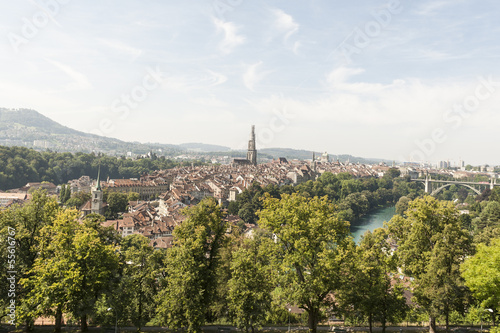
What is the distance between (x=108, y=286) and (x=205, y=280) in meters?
3.63

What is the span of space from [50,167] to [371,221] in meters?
82.2

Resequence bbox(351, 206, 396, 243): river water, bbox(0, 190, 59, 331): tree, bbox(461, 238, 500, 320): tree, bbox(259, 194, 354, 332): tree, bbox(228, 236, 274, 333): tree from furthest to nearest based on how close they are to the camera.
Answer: bbox(351, 206, 396, 243): river water < bbox(228, 236, 274, 333): tree < bbox(0, 190, 59, 331): tree < bbox(259, 194, 354, 332): tree < bbox(461, 238, 500, 320): tree

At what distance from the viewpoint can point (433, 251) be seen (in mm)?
12945

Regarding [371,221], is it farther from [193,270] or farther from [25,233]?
[25,233]

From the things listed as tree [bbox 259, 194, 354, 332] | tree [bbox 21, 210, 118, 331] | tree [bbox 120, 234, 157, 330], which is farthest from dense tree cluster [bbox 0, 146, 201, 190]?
tree [bbox 259, 194, 354, 332]

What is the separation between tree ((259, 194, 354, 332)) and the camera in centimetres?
1215

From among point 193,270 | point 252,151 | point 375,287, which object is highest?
point 252,151

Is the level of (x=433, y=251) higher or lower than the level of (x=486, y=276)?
higher

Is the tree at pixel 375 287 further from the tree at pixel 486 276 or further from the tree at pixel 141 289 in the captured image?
the tree at pixel 141 289

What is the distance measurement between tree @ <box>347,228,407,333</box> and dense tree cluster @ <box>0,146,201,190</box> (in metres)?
62.2

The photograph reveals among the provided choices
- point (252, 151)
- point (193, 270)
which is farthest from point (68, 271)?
point (252, 151)

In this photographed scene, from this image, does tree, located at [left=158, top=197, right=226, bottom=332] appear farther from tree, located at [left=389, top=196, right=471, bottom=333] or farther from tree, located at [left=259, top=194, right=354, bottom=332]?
tree, located at [left=389, top=196, right=471, bottom=333]

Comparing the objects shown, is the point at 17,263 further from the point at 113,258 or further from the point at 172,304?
the point at 172,304

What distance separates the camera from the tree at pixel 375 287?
12.8 metres
